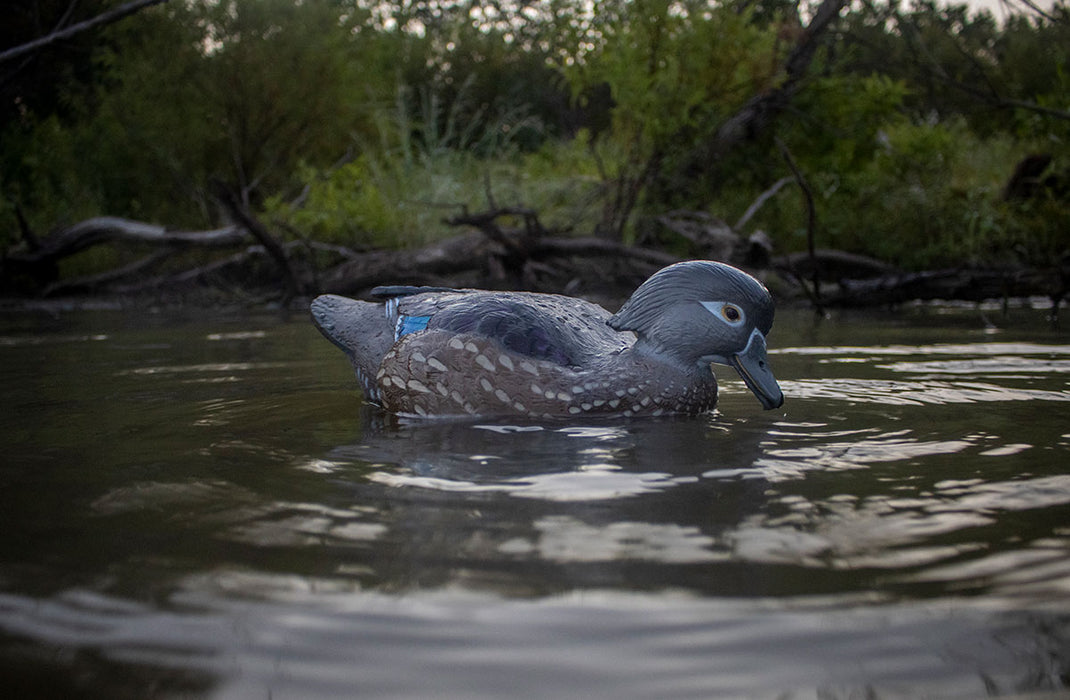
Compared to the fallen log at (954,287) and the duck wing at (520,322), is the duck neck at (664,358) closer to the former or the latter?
the duck wing at (520,322)

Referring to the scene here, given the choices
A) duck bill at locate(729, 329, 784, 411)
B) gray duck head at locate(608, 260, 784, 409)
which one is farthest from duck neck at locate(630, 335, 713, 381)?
duck bill at locate(729, 329, 784, 411)

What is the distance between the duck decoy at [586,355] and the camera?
407cm

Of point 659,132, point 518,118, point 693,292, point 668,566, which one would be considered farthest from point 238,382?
point 518,118

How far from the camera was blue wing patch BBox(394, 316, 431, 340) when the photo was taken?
4383mm

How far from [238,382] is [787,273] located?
649 centimetres

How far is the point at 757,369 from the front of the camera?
4.12 m

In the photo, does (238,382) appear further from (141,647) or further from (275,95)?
(275,95)

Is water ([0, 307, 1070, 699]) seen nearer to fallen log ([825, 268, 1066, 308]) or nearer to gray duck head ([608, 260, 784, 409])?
gray duck head ([608, 260, 784, 409])

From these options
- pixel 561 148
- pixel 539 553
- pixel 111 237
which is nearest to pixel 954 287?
pixel 561 148

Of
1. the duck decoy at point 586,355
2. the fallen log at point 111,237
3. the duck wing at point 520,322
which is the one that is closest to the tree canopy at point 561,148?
the fallen log at point 111,237

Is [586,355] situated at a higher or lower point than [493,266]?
higher

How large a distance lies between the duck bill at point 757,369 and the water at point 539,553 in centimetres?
12

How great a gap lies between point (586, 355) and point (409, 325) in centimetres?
78

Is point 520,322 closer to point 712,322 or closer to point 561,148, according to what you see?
point 712,322
